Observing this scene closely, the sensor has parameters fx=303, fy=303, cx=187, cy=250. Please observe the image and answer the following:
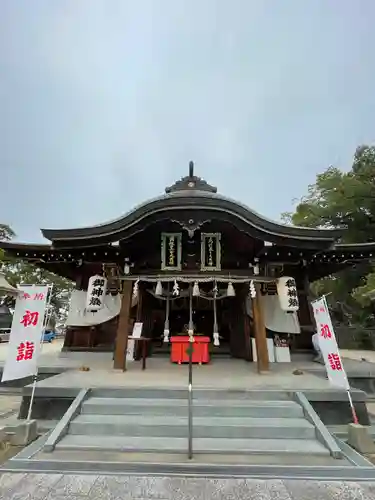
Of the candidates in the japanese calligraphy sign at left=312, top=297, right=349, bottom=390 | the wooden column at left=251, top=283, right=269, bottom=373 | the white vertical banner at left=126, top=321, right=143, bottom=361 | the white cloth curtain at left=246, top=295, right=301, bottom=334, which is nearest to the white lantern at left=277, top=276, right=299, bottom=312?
the wooden column at left=251, top=283, right=269, bottom=373

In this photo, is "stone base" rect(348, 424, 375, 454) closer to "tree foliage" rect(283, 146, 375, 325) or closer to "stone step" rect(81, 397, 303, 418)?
"stone step" rect(81, 397, 303, 418)

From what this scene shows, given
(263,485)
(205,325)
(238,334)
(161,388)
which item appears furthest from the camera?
(205,325)

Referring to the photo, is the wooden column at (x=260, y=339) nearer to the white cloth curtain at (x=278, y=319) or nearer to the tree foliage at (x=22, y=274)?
the white cloth curtain at (x=278, y=319)

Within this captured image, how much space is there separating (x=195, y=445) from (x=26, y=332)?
3.10 m

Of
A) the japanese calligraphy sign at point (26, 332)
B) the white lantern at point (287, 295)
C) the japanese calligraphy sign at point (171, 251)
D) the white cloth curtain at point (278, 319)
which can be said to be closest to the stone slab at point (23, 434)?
the japanese calligraphy sign at point (26, 332)

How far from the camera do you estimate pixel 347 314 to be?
24891mm

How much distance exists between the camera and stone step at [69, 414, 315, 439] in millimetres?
4457

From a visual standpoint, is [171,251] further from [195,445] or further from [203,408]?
[195,445]

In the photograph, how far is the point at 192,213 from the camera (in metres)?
7.33

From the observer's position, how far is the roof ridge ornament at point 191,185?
10.5m

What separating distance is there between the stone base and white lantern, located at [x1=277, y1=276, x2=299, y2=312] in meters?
3.55

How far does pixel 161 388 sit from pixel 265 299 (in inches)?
224

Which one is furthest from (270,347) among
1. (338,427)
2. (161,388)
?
(161,388)

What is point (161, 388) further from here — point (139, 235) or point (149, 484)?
point (139, 235)
